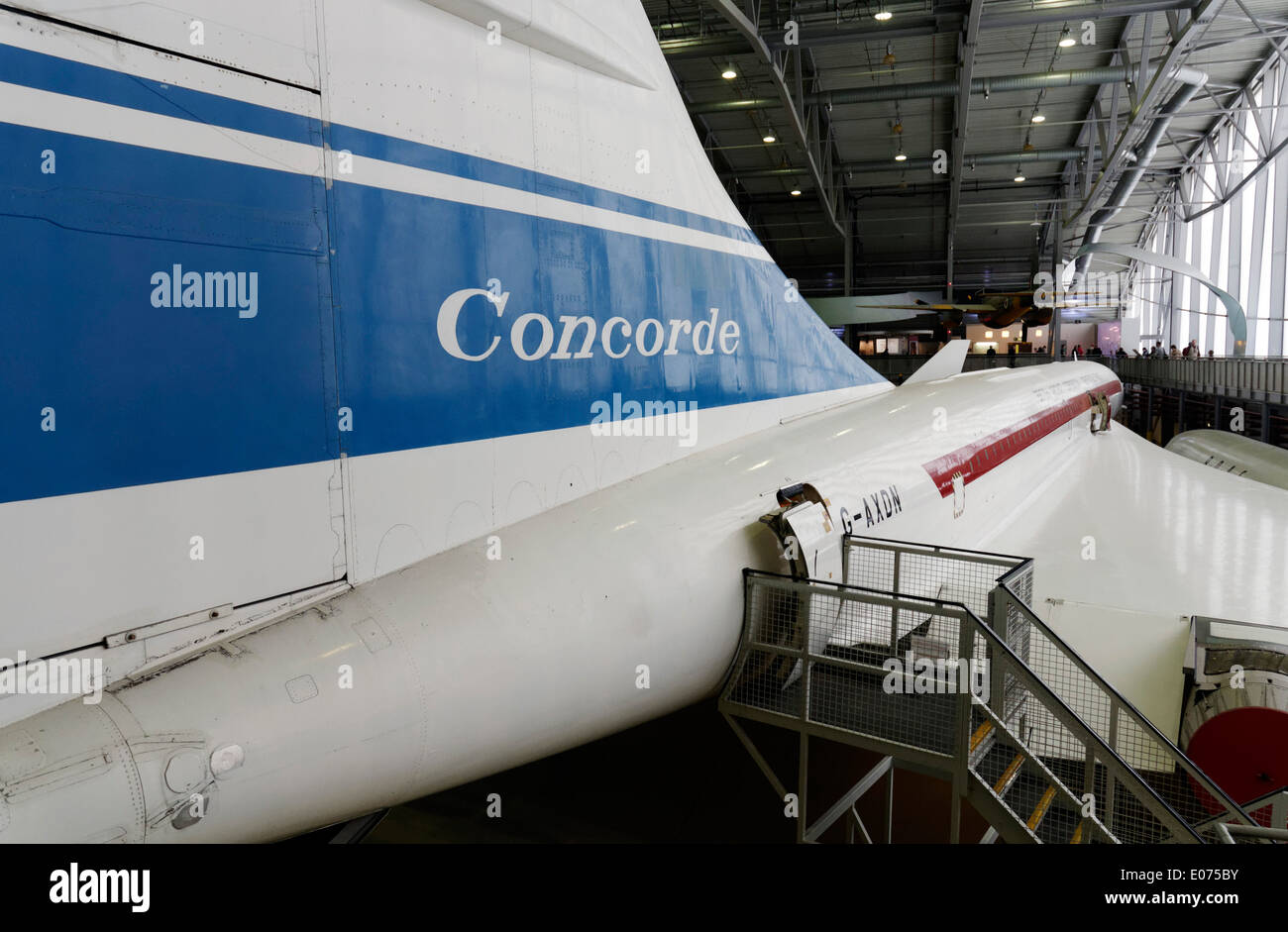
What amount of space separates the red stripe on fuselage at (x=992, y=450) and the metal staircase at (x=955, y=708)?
1.66m

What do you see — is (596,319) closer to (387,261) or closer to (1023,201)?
(387,261)

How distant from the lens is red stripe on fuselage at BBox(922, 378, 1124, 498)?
21.9 ft

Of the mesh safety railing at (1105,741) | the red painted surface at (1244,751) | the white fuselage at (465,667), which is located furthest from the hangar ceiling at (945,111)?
the red painted surface at (1244,751)

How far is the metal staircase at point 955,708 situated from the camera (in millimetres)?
3777

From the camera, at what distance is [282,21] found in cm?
253

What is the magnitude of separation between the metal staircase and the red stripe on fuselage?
166 centimetres

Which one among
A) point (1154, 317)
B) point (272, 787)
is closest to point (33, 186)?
point (272, 787)

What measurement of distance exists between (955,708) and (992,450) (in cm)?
480
